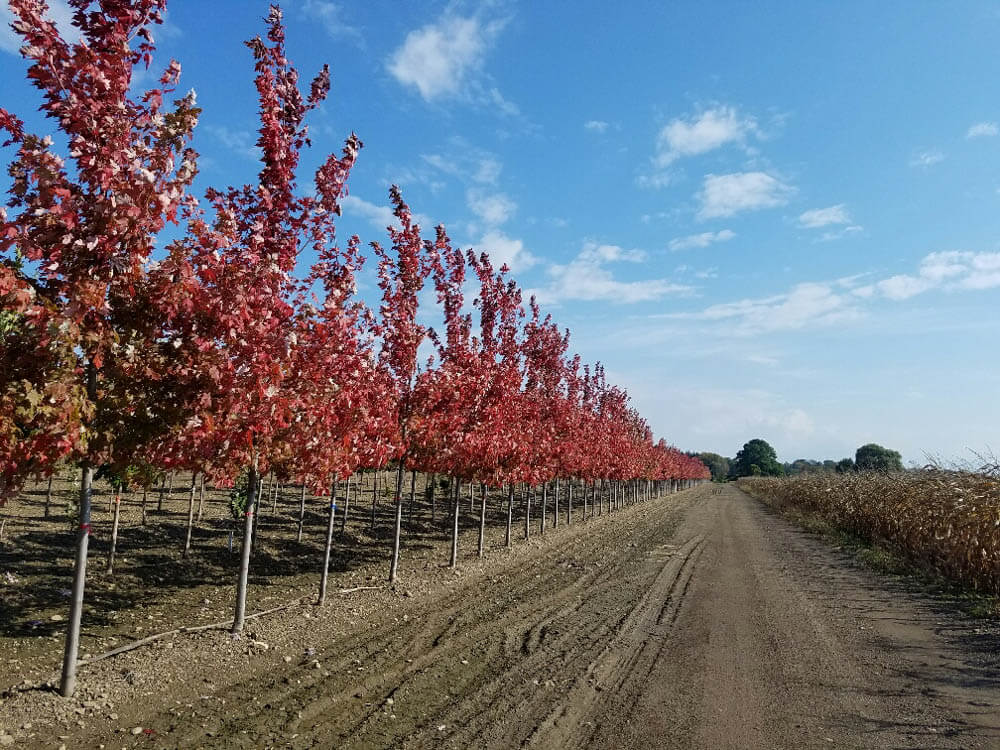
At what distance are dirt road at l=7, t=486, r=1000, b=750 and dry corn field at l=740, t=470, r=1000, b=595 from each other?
2.14m

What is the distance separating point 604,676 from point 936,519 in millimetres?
14430

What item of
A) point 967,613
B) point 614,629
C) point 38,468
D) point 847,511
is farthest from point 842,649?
point 847,511

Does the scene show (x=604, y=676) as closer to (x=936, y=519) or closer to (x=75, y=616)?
(x=75, y=616)

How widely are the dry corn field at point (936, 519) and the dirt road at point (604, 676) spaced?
7.01 feet

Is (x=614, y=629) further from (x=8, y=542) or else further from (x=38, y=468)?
(x=8, y=542)

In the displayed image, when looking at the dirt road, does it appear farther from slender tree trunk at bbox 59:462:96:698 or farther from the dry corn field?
the dry corn field

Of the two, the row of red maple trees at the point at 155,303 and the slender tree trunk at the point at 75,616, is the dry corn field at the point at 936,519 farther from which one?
the slender tree trunk at the point at 75,616

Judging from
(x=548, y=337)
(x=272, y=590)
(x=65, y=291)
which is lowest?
(x=272, y=590)

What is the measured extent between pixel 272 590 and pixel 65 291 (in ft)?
31.4

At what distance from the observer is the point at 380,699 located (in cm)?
747

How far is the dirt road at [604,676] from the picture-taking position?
6.64m

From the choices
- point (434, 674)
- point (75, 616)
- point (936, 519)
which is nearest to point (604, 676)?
point (434, 674)

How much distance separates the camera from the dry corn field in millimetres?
14836

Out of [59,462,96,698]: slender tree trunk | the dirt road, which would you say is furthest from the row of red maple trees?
the dirt road
